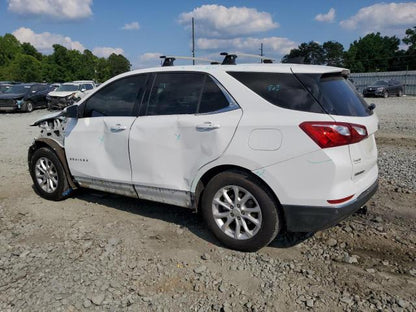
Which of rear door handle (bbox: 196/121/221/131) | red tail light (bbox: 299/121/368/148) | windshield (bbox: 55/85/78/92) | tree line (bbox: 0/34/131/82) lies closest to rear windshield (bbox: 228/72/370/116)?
red tail light (bbox: 299/121/368/148)

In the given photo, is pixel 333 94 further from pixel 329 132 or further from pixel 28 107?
pixel 28 107

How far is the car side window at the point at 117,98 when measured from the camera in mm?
4484

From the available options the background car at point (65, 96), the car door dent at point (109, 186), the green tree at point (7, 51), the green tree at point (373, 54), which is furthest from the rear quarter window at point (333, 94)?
the green tree at point (7, 51)

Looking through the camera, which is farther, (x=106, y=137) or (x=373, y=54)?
(x=373, y=54)

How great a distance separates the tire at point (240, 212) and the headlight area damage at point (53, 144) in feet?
7.39

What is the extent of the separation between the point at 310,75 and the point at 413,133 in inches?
361

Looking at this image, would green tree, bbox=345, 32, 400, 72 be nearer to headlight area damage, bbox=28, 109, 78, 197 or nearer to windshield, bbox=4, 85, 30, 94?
windshield, bbox=4, 85, 30, 94

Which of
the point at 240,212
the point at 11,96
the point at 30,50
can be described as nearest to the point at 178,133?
the point at 240,212

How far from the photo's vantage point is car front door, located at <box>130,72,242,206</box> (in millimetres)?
3768

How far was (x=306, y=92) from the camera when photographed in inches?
135

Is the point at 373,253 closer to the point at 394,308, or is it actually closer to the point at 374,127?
the point at 394,308

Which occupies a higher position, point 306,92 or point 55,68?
point 55,68

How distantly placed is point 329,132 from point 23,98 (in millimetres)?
21889

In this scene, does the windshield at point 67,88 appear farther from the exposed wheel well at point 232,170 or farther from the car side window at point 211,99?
the exposed wheel well at point 232,170
